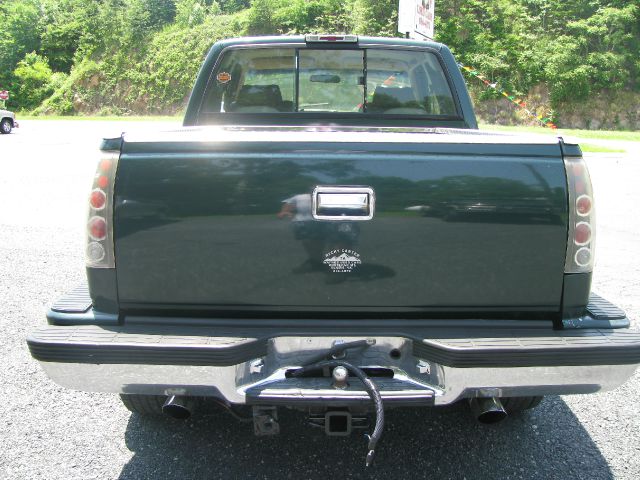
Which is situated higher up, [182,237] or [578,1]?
[578,1]

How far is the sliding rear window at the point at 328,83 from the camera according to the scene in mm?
4164

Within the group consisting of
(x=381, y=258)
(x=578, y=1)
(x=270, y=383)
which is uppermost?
(x=578, y=1)

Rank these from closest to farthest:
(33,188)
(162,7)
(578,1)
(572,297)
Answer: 1. (572,297)
2. (33,188)
3. (578,1)
4. (162,7)

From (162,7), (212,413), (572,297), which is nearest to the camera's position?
(572,297)

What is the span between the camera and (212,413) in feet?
10.7

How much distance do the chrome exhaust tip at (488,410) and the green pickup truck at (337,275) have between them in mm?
305

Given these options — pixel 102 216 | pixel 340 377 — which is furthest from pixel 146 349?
pixel 340 377

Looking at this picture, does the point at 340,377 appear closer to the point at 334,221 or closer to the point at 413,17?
the point at 334,221

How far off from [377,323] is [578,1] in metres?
40.9

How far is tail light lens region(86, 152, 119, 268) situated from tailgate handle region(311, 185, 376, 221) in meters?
0.82

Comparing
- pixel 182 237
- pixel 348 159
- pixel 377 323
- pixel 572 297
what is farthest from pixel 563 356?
pixel 182 237

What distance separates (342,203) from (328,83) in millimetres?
2144

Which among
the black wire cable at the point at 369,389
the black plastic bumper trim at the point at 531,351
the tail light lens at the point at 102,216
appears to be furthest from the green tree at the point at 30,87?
the black plastic bumper trim at the point at 531,351

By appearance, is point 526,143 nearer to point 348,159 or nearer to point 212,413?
point 348,159
